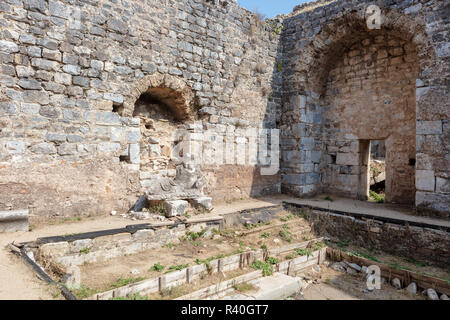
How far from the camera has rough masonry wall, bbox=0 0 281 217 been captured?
5.09 metres

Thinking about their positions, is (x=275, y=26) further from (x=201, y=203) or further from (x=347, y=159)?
(x=201, y=203)

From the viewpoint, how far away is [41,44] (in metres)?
5.27

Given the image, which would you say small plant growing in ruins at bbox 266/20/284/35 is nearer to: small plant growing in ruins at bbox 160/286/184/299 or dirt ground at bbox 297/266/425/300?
dirt ground at bbox 297/266/425/300

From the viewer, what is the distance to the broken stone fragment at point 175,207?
6098 mm

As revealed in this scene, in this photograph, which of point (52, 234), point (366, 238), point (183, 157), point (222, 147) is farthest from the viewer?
point (222, 147)

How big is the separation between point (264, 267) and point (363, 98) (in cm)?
609

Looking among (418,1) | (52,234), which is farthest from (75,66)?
(418,1)

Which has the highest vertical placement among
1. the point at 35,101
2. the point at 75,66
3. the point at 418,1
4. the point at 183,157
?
the point at 418,1

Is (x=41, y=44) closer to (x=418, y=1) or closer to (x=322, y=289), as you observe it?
(x=322, y=289)

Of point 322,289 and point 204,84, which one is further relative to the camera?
point 204,84

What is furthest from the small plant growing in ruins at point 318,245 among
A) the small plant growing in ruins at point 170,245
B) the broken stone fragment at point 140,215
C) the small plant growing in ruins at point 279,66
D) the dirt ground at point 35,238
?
the small plant growing in ruins at point 279,66

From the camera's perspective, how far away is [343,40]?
8672 mm

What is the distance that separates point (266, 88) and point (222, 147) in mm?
2306

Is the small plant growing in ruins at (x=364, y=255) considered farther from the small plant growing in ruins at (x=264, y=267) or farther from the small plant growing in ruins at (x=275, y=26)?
the small plant growing in ruins at (x=275, y=26)
